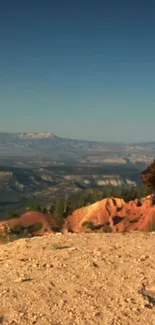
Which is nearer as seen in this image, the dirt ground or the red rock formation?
the dirt ground

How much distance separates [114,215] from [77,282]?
51843 millimetres

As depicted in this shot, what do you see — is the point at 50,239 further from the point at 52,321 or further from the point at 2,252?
the point at 52,321

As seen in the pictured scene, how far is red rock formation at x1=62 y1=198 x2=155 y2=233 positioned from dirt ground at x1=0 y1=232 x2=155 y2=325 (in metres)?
37.3

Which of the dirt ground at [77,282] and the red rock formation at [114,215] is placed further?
the red rock formation at [114,215]

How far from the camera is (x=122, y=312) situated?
11500 mm

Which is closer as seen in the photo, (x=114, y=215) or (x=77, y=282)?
(x=77, y=282)

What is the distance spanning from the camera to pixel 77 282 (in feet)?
44.3

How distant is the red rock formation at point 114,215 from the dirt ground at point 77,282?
37.3m

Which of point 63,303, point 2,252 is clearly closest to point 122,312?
point 63,303

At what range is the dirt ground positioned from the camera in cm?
1120

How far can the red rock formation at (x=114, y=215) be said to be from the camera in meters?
57.3

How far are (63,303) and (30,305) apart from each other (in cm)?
91

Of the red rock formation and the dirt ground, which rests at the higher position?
the dirt ground

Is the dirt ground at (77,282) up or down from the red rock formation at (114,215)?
up
